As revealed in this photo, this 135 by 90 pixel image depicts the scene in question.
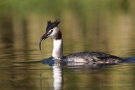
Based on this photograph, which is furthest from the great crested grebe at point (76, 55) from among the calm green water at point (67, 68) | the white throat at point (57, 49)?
the calm green water at point (67, 68)

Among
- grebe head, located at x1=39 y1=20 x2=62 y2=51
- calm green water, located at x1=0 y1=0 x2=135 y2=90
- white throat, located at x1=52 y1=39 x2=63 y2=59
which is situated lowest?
calm green water, located at x1=0 y1=0 x2=135 y2=90

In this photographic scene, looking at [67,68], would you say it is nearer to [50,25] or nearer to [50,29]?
[50,29]

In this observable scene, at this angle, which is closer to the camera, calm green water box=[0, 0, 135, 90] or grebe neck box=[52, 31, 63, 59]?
calm green water box=[0, 0, 135, 90]

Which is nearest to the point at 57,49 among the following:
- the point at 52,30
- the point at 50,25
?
the point at 52,30

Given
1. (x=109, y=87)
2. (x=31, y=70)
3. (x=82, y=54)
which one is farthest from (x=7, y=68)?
(x=109, y=87)

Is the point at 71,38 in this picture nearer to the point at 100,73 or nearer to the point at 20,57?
the point at 20,57

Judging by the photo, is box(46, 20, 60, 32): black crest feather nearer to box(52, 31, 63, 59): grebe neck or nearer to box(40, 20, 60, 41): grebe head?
box(40, 20, 60, 41): grebe head

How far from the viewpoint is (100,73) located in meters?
24.2

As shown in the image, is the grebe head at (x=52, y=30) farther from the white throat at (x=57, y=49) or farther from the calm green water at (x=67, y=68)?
the calm green water at (x=67, y=68)

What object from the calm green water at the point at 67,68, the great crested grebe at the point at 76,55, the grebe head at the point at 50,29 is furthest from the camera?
the grebe head at the point at 50,29

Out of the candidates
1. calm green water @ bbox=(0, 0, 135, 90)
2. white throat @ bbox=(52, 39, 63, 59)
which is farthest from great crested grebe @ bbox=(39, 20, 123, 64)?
calm green water @ bbox=(0, 0, 135, 90)

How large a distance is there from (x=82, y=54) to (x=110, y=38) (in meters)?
13.5

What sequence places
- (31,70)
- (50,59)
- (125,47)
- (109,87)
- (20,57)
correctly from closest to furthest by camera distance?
(109,87), (31,70), (50,59), (20,57), (125,47)

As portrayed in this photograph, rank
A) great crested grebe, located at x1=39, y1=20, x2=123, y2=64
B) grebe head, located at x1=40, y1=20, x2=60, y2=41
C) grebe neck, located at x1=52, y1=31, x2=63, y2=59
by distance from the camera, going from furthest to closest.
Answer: grebe neck, located at x1=52, y1=31, x2=63, y2=59 → grebe head, located at x1=40, y1=20, x2=60, y2=41 → great crested grebe, located at x1=39, y1=20, x2=123, y2=64
